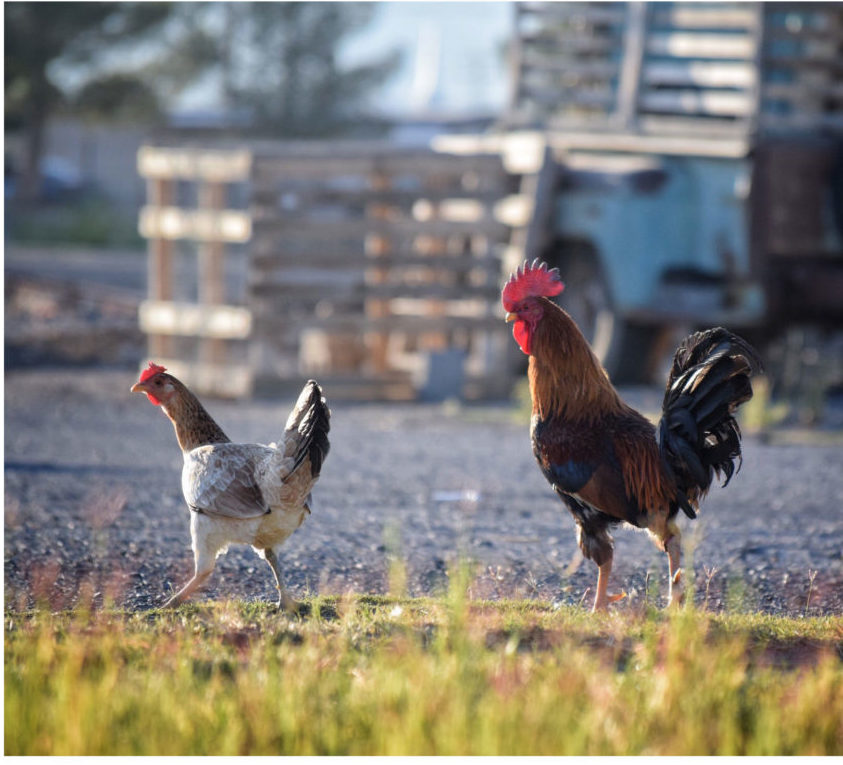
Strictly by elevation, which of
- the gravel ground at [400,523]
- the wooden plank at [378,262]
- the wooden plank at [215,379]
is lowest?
the gravel ground at [400,523]

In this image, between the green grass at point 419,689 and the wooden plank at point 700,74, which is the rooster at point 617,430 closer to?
the green grass at point 419,689

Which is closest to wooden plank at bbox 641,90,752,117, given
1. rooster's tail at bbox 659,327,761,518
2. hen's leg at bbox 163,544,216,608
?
rooster's tail at bbox 659,327,761,518

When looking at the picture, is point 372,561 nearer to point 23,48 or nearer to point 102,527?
point 102,527

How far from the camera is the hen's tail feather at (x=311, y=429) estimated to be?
192 inches

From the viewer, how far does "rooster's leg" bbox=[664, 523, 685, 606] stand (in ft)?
16.6

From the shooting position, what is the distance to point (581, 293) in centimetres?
1313

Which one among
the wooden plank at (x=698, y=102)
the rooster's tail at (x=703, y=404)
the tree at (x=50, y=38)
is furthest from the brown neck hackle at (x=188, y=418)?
the tree at (x=50, y=38)

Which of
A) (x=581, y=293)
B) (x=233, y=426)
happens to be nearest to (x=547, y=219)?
(x=581, y=293)

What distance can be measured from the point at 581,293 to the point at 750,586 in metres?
7.38

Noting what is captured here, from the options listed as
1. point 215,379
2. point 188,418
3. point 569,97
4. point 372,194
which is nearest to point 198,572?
point 188,418

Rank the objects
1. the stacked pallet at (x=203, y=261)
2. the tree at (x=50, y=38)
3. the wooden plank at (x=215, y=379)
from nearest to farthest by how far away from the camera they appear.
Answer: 1. the wooden plank at (x=215, y=379)
2. the stacked pallet at (x=203, y=261)
3. the tree at (x=50, y=38)

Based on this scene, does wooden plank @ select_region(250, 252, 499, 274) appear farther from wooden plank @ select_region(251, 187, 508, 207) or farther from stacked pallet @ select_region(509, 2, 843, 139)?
stacked pallet @ select_region(509, 2, 843, 139)

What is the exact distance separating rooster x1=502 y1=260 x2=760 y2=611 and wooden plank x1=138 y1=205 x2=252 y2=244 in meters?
7.77

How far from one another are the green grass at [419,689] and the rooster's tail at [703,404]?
0.72 metres
